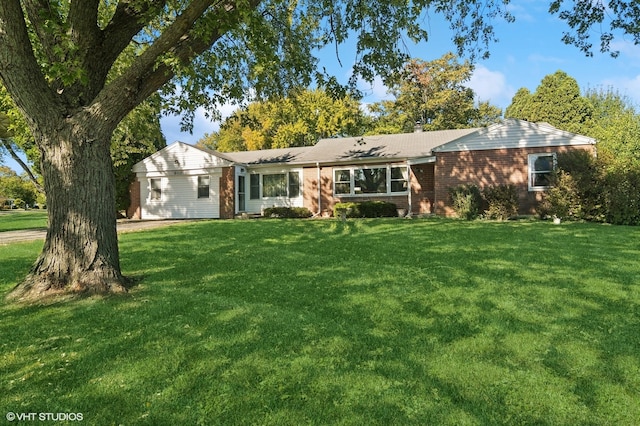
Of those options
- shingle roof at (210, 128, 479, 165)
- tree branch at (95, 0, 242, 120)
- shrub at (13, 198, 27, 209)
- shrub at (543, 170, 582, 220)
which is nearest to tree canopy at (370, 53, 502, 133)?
shingle roof at (210, 128, 479, 165)

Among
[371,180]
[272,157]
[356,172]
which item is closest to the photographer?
[371,180]

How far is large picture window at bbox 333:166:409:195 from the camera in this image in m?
19.8

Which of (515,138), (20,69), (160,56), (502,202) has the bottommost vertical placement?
(502,202)

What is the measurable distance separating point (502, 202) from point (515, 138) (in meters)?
3.21

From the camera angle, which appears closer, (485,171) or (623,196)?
(623,196)

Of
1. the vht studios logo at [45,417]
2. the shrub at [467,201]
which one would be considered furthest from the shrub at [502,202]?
the vht studios logo at [45,417]

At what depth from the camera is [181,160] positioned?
22.8 m

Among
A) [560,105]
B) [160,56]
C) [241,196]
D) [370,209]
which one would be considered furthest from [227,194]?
[560,105]

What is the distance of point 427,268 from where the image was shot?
7.00 m

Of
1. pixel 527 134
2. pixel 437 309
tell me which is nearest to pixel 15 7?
pixel 437 309

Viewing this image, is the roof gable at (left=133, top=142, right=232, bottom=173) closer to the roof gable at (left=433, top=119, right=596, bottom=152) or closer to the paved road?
the paved road

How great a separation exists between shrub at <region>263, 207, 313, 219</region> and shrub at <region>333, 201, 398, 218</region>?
2.20 metres

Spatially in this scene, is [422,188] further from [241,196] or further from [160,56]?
[160,56]

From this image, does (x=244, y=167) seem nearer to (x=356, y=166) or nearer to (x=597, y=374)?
(x=356, y=166)
